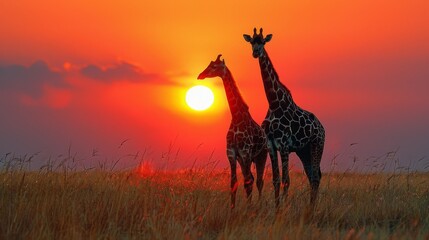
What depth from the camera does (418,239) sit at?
7316 mm

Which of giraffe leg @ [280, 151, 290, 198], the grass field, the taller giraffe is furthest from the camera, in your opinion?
the taller giraffe

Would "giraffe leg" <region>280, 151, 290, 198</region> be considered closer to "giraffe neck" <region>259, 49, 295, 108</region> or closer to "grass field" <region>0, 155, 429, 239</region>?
"grass field" <region>0, 155, 429, 239</region>

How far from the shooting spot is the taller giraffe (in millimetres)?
10945

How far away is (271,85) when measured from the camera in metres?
11.4

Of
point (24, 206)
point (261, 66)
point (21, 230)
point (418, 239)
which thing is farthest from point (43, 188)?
point (418, 239)

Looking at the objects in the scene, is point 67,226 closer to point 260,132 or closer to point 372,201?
point 260,132

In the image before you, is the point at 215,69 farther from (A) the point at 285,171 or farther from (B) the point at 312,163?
(B) the point at 312,163

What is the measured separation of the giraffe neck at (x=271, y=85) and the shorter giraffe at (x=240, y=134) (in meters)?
0.51

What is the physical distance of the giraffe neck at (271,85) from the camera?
11289 millimetres

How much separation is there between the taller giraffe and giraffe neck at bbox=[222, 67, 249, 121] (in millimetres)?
440

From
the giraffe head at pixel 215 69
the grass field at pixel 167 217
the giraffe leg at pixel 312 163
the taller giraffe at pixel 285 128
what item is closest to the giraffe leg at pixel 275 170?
the taller giraffe at pixel 285 128

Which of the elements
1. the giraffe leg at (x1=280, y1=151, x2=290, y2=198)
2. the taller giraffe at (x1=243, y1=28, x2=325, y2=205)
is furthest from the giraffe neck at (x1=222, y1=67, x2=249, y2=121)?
the giraffe leg at (x1=280, y1=151, x2=290, y2=198)

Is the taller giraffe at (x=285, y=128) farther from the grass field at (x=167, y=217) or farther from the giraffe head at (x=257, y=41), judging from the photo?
the grass field at (x=167, y=217)

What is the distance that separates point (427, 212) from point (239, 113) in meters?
3.57
